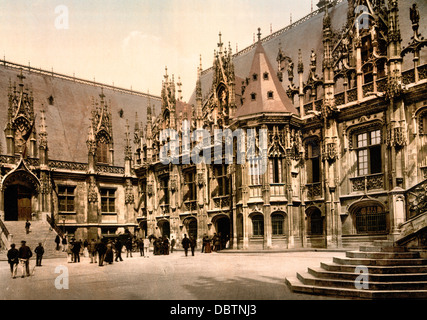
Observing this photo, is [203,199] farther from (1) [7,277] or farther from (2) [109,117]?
(1) [7,277]

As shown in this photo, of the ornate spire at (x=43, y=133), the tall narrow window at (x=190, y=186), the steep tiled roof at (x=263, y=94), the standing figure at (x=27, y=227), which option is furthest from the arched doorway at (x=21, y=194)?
the steep tiled roof at (x=263, y=94)

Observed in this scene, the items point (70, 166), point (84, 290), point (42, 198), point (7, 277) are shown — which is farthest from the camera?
point (70, 166)

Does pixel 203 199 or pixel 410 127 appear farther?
pixel 203 199

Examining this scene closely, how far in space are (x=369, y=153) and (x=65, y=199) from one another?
23343mm

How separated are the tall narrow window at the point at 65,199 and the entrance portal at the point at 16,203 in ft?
9.21

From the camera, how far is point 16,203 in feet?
108

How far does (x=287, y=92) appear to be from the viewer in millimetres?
28984

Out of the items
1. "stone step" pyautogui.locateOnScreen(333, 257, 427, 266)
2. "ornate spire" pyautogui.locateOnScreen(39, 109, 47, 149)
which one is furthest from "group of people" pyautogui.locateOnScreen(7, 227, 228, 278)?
"stone step" pyautogui.locateOnScreen(333, 257, 427, 266)

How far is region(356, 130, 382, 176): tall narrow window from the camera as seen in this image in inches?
931

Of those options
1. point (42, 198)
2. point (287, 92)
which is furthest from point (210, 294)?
point (42, 198)

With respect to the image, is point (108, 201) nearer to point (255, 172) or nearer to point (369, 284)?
point (255, 172)

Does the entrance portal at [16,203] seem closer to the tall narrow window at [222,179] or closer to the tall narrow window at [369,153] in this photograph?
the tall narrow window at [222,179]

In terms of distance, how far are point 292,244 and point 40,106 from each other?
24700mm

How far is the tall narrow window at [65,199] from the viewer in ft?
116
